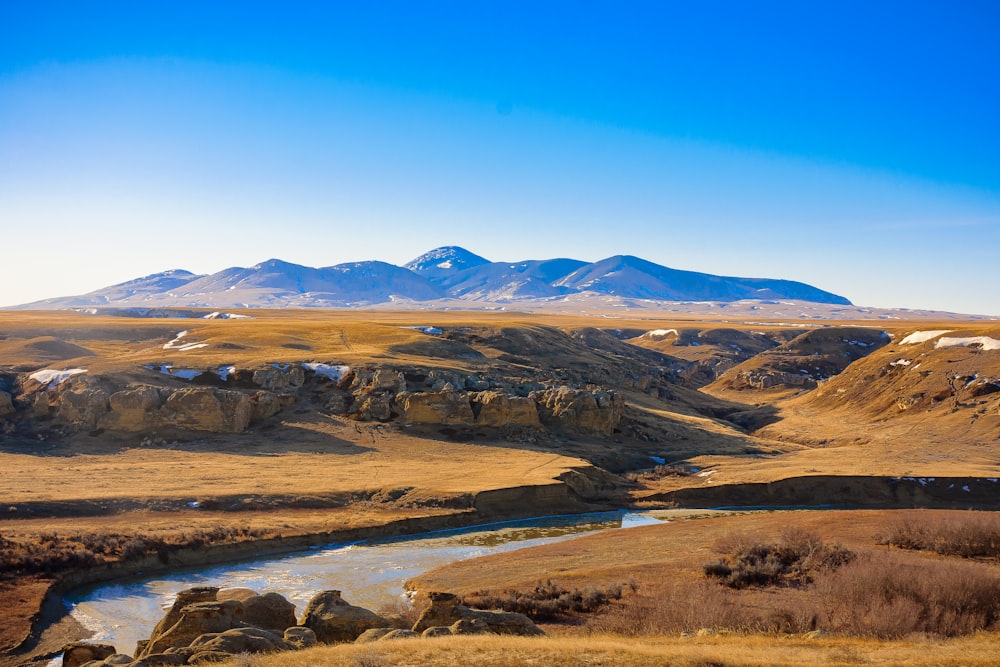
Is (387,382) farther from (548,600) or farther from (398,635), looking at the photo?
(398,635)

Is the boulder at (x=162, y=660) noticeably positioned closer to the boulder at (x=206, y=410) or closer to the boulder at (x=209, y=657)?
the boulder at (x=209, y=657)

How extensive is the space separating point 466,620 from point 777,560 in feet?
44.3

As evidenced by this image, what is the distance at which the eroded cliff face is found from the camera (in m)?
53.1

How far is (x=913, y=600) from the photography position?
20.1m

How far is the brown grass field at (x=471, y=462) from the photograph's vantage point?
17922 millimetres

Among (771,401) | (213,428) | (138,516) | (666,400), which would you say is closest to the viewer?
(138,516)

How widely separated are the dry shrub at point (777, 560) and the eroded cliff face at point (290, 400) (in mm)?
31499

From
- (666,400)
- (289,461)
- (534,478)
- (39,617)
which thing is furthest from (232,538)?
(666,400)

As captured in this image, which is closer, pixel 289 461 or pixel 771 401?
pixel 289 461

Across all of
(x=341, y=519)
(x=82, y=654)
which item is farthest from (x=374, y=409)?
Result: (x=82, y=654)

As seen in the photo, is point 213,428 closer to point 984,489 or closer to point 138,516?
point 138,516

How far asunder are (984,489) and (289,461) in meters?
42.6

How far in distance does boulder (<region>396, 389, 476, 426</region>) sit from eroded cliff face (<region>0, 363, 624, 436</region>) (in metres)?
0.08

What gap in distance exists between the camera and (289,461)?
49.2 meters
